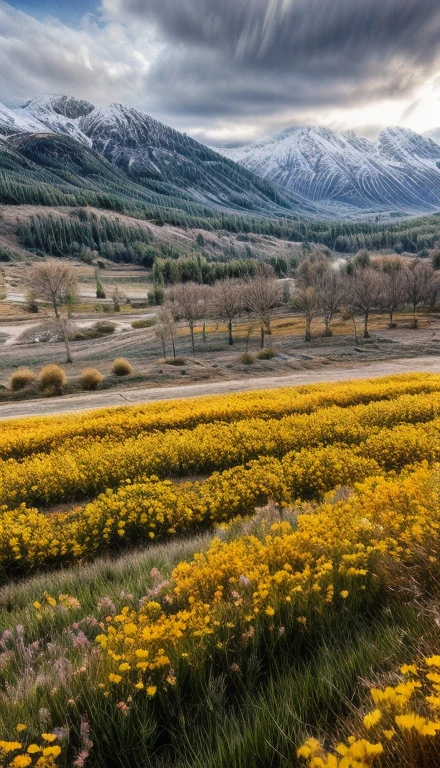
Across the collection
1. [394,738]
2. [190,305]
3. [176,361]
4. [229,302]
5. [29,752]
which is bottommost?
[176,361]

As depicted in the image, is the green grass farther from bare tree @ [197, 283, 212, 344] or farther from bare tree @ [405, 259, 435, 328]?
bare tree @ [405, 259, 435, 328]

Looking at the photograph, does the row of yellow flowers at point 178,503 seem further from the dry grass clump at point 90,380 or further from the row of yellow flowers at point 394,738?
the dry grass clump at point 90,380

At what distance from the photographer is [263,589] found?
3.87m

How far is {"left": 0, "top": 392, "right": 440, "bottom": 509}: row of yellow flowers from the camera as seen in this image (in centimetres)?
1002

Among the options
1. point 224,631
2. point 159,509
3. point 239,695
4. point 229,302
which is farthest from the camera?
point 229,302

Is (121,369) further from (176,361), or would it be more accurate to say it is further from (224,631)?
(224,631)

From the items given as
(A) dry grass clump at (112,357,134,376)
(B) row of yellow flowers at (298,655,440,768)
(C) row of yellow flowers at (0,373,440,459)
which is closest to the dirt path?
(A) dry grass clump at (112,357,134,376)

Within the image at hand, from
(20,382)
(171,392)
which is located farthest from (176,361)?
(171,392)

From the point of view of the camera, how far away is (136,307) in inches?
4779

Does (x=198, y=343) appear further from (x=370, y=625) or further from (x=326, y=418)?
(x=370, y=625)

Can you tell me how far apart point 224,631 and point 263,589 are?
53cm

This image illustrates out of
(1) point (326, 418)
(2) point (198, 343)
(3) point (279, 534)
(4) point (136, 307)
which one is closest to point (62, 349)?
(2) point (198, 343)

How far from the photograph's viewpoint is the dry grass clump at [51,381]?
135 feet

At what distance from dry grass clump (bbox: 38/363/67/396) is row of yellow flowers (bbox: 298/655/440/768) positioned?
42478 millimetres
